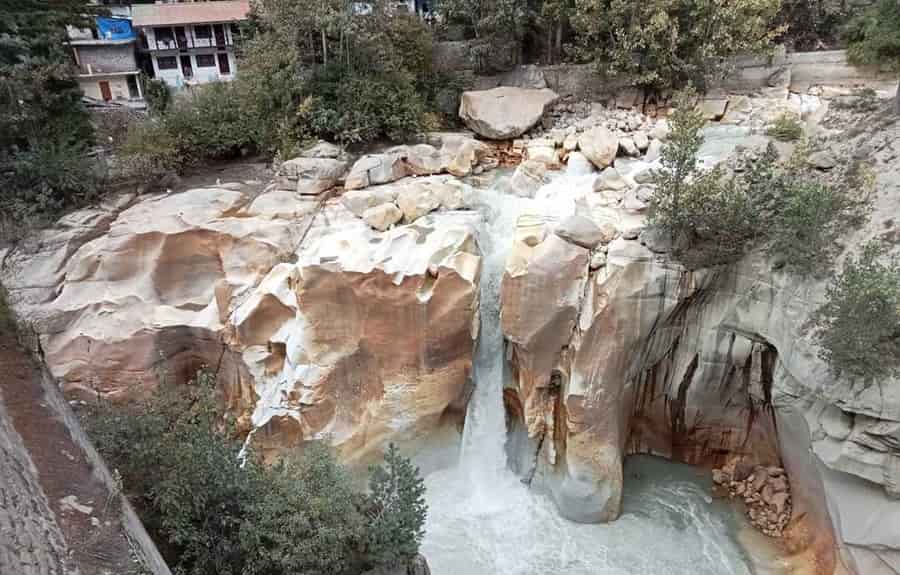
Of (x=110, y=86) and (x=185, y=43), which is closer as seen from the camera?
(x=110, y=86)

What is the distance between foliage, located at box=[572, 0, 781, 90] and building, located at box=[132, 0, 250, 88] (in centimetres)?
1541

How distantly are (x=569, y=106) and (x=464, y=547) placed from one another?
13.1 m

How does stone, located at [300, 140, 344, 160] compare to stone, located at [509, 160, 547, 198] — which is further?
stone, located at [300, 140, 344, 160]

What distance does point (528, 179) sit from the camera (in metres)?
13.9

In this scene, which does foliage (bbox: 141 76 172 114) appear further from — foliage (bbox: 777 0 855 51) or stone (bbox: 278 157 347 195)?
foliage (bbox: 777 0 855 51)

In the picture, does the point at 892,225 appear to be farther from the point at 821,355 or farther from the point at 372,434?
the point at 372,434

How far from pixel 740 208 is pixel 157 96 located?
59.2ft

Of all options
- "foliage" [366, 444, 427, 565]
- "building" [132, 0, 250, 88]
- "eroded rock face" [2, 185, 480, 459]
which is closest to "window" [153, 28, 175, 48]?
"building" [132, 0, 250, 88]

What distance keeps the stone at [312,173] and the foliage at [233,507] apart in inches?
258

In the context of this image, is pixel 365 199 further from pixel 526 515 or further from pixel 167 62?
pixel 167 62

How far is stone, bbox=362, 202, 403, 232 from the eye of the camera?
40.7 ft

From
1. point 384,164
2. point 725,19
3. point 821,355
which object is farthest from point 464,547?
point 725,19

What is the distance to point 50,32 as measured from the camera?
14.7 meters

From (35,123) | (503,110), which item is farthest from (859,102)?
(35,123)
